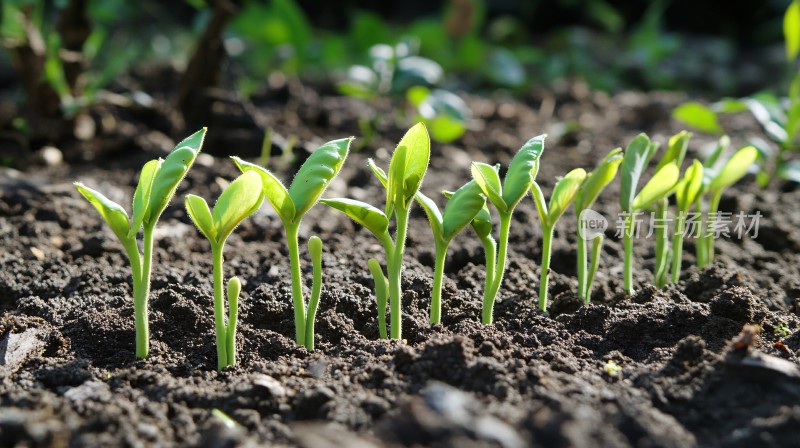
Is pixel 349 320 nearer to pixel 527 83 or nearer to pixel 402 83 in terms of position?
pixel 402 83

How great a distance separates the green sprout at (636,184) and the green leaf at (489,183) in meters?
0.27

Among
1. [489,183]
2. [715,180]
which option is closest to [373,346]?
[489,183]

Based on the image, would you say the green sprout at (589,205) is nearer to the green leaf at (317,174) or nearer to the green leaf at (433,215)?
the green leaf at (433,215)

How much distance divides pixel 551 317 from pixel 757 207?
1.02m

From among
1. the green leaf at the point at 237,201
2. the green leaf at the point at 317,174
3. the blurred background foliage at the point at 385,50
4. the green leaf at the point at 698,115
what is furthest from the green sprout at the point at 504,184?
the blurred background foliage at the point at 385,50

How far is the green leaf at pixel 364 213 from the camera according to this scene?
4.14 feet

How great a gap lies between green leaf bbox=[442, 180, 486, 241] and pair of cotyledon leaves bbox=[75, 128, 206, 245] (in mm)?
405

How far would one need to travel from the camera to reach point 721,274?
5.53 feet

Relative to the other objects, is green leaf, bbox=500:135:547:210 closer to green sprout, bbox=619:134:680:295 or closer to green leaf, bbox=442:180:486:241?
green leaf, bbox=442:180:486:241

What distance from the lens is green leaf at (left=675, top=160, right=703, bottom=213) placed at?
5.22 ft

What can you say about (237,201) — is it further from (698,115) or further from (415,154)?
(698,115)

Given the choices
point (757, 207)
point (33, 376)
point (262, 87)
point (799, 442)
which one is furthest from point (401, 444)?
point (262, 87)

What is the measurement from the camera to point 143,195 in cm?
124

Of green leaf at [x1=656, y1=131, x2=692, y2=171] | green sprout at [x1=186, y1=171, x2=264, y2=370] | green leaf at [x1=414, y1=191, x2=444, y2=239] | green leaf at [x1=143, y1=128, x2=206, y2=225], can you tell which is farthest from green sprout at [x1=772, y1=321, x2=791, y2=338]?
green leaf at [x1=143, y1=128, x2=206, y2=225]
